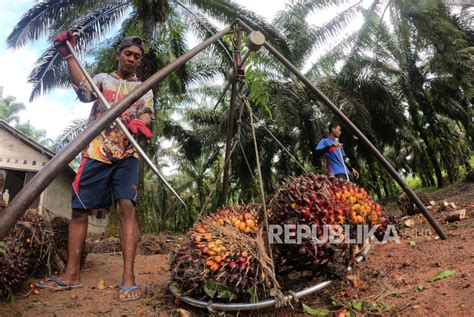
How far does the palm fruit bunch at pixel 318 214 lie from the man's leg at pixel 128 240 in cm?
96

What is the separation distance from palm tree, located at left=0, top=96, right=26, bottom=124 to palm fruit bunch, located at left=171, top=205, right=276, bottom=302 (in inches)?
1395

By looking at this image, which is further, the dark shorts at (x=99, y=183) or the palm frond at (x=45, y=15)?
the palm frond at (x=45, y=15)

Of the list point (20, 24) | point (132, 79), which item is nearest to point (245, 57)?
point (132, 79)

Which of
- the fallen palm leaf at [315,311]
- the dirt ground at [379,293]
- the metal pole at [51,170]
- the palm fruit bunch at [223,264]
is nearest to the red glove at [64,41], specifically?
the metal pole at [51,170]

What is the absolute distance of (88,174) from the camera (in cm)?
248

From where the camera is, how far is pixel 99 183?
97.7 inches

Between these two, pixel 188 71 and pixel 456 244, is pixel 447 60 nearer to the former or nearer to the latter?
pixel 456 244

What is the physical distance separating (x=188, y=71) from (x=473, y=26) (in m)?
7.66

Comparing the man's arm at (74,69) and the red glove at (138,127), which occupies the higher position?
the man's arm at (74,69)

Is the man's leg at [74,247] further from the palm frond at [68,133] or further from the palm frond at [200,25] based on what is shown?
the palm frond at [68,133]

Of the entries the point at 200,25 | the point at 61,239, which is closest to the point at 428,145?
the point at 200,25

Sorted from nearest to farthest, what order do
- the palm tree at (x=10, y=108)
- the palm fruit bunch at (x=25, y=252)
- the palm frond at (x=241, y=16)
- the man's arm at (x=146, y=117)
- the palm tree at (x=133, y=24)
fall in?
the palm fruit bunch at (x=25, y=252)
the man's arm at (x=146, y=117)
the palm tree at (x=133, y=24)
the palm frond at (x=241, y=16)
the palm tree at (x=10, y=108)

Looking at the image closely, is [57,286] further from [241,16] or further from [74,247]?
[241,16]

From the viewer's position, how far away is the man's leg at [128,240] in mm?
2344
